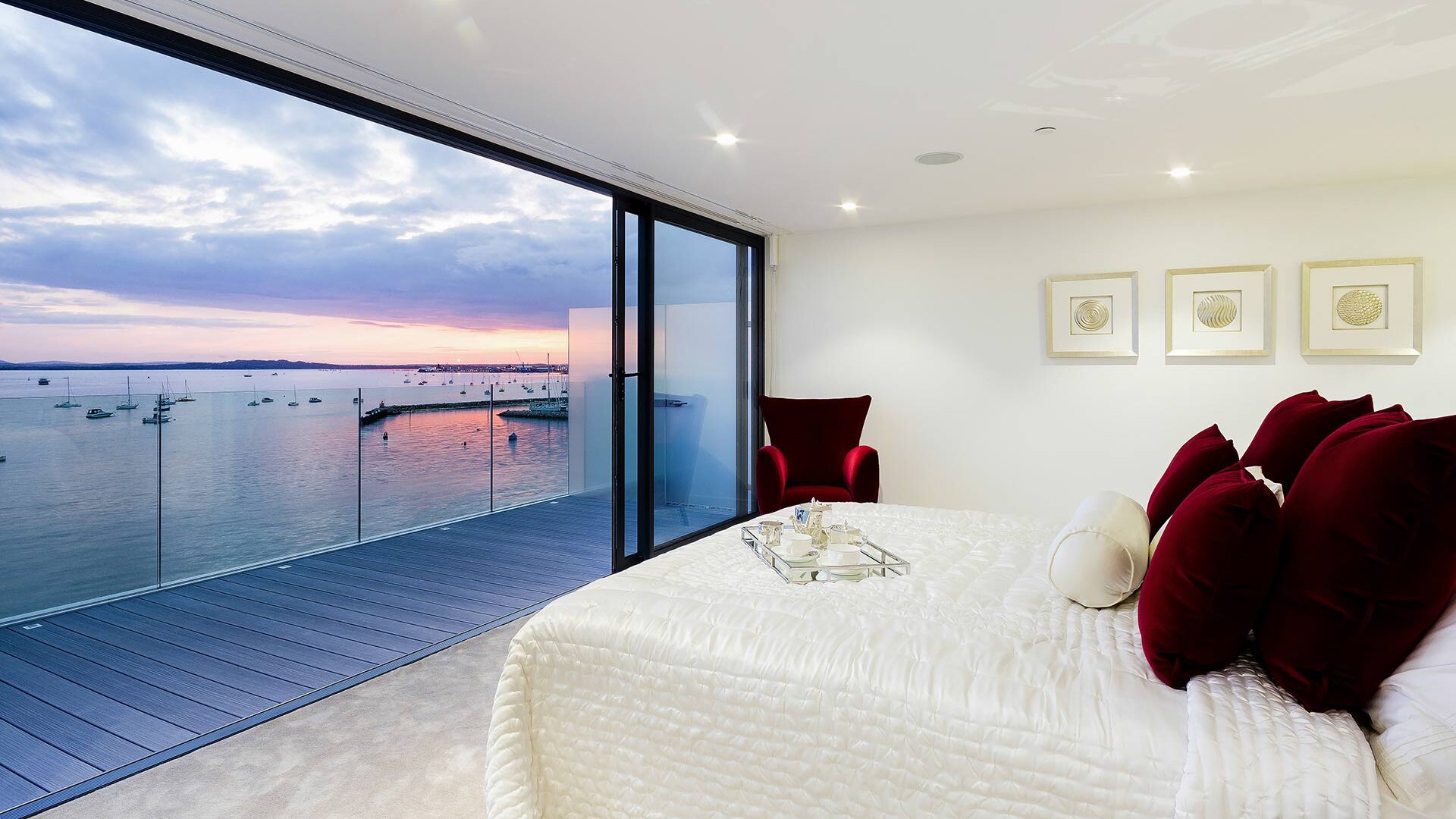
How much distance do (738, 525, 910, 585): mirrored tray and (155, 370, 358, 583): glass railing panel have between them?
410 centimetres

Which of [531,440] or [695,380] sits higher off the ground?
[695,380]

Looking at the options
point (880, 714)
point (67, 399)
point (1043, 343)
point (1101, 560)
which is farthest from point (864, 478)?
point (67, 399)

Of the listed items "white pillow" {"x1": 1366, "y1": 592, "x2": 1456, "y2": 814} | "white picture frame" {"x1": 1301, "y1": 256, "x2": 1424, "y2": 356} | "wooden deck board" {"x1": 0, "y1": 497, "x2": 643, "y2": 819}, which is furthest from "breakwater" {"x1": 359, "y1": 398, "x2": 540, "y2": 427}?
"white picture frame" {"x1": 1301, "y1": 256, "x2": 1424, "y2": 356}

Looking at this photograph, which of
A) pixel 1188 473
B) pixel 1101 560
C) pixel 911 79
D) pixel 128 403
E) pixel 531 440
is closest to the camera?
pixel 1101 560

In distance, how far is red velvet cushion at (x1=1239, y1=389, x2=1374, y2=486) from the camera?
2082 millimetres

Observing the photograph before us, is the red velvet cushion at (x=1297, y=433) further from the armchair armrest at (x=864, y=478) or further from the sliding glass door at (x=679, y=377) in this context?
the sliding glass door at (x=679, y=377)

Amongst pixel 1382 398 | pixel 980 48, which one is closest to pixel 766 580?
pixel 980 48

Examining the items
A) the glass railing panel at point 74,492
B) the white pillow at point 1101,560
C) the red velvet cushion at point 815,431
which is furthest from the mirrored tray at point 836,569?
the glass railing panel at point 74,492

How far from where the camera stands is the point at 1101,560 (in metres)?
1.79

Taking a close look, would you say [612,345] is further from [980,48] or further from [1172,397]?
[1172,397]

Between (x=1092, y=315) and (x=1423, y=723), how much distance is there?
406 cm

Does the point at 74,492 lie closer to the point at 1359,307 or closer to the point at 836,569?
the point at 836,569

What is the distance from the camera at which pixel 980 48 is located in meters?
2.52

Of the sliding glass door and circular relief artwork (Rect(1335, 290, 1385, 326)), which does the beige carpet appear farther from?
circular relief artwork (Rect(1335, 290, 1385, 326))
